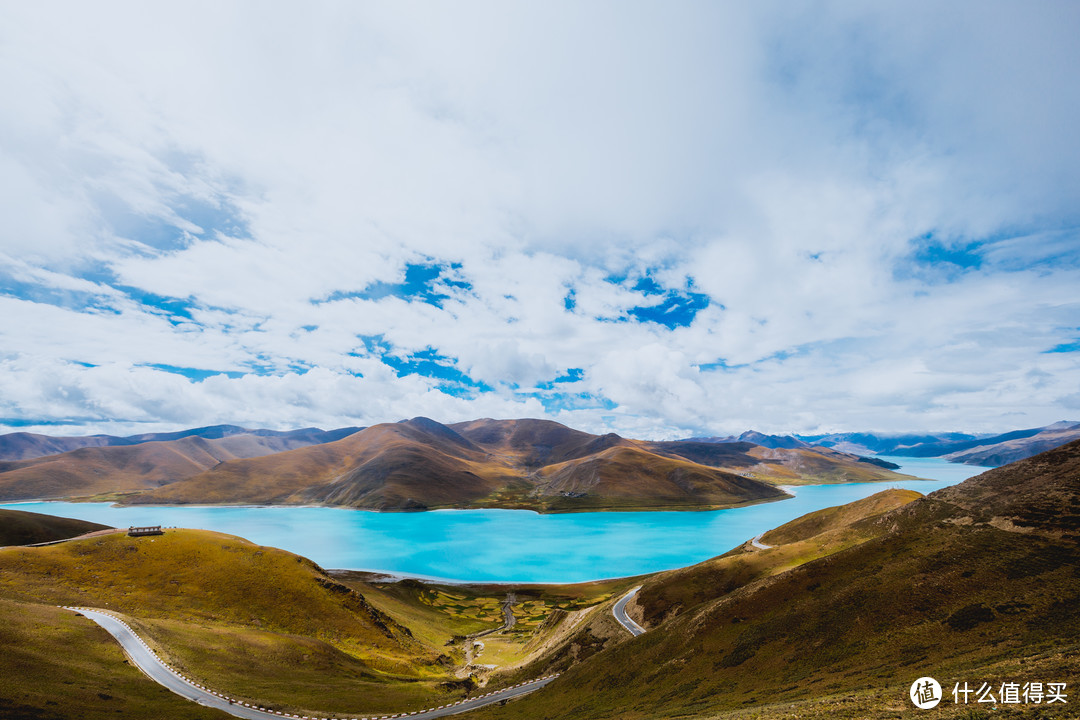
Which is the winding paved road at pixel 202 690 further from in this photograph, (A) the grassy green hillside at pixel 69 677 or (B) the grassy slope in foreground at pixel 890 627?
(B) the grassy slope in foreground at pixel 890 627

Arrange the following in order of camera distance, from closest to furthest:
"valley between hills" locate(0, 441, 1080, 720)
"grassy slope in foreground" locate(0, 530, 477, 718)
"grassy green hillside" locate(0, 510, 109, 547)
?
"valley between hills" locate(0, 441, 1080, 720) < "grassy slope in foreground" locate(0, 530, 477, 718) < "grassy green hillside" locate(0, 510, 109, 547)

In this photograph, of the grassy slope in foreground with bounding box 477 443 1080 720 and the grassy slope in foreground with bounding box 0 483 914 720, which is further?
the grassy slope in foreground with bounding box 0 483 914 720

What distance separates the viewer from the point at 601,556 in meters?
180

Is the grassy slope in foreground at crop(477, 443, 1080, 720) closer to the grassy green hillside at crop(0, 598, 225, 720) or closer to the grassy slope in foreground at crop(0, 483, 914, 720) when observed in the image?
the grassy slope in foreground at crop(0, 483, 914, 720)

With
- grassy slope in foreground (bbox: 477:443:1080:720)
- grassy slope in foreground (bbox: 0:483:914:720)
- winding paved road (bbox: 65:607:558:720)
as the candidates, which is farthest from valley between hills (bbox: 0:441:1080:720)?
winding paved road (bbox: 65:607:558:720)

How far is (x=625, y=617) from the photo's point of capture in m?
67.2

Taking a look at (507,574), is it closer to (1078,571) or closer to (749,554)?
(749,554)

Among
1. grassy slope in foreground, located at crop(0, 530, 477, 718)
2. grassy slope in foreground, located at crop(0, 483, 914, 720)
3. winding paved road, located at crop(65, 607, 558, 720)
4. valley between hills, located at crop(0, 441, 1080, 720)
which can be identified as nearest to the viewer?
valley between hills, located at crop(0, 441, 1080, 720)

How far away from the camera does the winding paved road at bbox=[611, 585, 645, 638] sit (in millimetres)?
61588

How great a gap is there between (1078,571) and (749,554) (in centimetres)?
4488

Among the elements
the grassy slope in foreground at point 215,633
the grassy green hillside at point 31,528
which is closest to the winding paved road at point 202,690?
the grassy slope in foreground at point 215,633

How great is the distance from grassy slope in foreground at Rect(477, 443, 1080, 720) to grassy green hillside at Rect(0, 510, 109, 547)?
129293 millimetres

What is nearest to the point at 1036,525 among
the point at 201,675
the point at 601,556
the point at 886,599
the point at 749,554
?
the point at 886,599

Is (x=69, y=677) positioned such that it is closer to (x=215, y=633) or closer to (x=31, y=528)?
(x=215, y=633)
